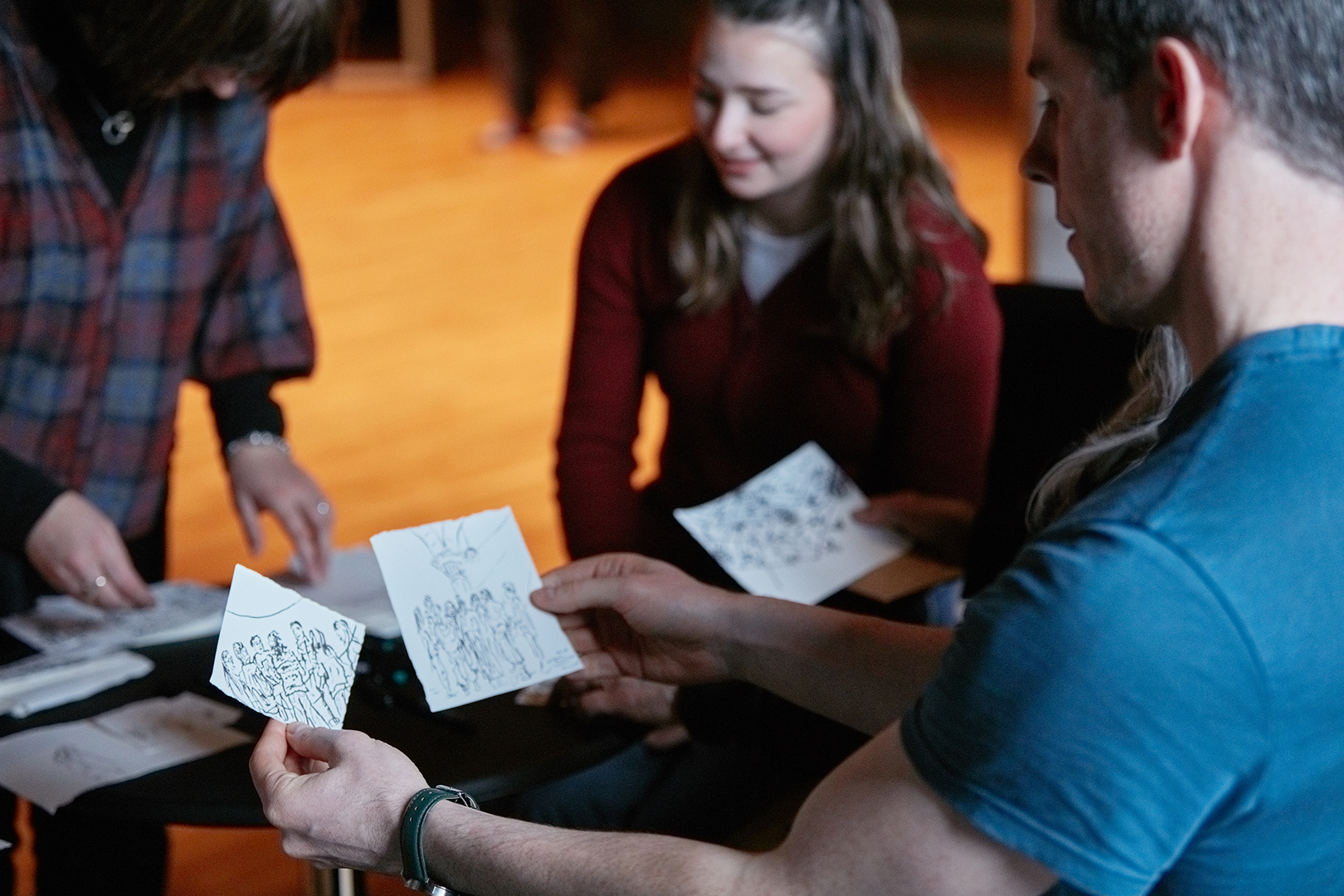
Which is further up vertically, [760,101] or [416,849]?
[760,101]

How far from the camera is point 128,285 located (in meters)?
1.88

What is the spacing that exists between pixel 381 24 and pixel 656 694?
790 cm

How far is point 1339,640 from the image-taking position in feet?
2.67

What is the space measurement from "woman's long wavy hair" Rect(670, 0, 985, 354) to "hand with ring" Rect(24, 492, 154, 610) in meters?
→ 0.85

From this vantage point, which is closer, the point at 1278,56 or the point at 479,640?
the point at 1278,56

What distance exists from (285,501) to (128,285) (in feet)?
1.12

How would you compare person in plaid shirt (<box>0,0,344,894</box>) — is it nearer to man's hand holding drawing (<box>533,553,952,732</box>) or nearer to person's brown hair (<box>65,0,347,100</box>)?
person's brown hair (<box>65,0,347,100</box>)

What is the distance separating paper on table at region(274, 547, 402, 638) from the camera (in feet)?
5.46

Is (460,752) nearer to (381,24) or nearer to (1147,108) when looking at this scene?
(1147,108)

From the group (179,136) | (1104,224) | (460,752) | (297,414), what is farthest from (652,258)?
(297,414)

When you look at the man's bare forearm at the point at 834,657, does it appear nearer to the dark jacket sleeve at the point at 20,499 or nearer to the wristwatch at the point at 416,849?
the wristwatch at the point at 416,849

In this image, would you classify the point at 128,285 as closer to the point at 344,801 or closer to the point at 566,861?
the point at 344,801

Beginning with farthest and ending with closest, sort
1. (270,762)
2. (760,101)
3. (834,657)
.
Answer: (760,101) → (834,657) → (270,762)

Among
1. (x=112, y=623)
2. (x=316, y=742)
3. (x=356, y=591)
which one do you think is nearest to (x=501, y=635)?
(x=316, y=742)
